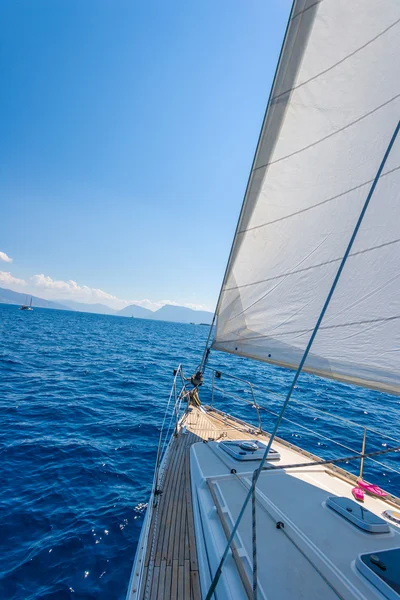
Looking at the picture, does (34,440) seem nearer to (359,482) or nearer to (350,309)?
(359,482)

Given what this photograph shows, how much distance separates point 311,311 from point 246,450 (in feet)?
7.99

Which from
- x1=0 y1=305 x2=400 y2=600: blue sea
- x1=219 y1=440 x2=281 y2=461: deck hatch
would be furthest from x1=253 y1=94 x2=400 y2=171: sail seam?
x1=219 y1=440 x2=281 y2=461: deck hatch

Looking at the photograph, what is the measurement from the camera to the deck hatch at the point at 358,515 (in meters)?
2.84

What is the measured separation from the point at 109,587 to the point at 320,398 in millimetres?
13513

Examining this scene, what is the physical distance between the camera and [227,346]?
4.87 metres

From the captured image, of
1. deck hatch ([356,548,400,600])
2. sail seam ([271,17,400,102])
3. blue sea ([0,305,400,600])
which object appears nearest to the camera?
deck hatch ([356,548,400,600])

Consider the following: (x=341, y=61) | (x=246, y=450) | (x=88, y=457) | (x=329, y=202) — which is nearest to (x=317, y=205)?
(x=329, y=202)

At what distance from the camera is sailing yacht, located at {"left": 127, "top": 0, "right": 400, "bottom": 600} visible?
2.52 metres

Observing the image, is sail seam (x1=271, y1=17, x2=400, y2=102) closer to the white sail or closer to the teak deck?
the white sail

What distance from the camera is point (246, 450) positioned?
441cm

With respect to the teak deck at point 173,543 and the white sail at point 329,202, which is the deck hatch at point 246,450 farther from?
the white sail at point 329,202

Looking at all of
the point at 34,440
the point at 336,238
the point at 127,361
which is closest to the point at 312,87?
the point at 336,238

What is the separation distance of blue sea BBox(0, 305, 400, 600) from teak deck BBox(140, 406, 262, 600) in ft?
5.49

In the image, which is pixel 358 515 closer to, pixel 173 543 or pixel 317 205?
pixel 173 543
